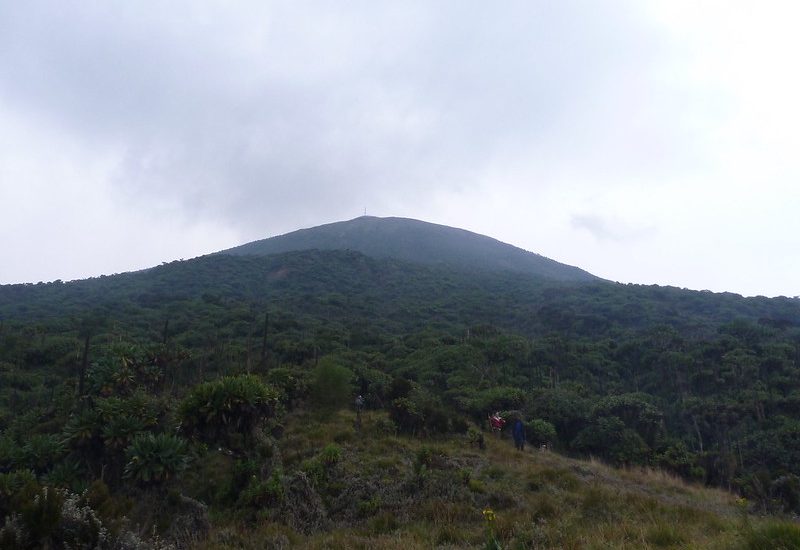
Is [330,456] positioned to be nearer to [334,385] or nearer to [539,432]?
[334,385]

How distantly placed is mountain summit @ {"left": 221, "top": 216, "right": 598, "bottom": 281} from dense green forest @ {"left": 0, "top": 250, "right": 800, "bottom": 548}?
35708 mm

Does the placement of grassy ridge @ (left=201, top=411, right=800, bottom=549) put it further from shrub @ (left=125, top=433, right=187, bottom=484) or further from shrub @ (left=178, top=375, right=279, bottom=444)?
shrub @ (left=125, top=433, right=187, bottom=484)

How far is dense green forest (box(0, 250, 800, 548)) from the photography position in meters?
11.8

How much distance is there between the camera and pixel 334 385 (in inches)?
778

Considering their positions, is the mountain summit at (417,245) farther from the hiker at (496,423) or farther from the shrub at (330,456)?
the shrub at (330,456)

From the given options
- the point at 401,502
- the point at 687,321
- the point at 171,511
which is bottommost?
the point at 171,511

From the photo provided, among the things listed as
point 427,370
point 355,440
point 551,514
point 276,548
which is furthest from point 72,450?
point 427,370

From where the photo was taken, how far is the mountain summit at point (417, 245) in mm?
93625

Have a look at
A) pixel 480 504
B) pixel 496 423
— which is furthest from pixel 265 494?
pixel 496 423

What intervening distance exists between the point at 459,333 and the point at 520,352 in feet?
21.7

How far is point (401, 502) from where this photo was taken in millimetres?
10047

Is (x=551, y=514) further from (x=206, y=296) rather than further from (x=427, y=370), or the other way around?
(x=206, y=296)

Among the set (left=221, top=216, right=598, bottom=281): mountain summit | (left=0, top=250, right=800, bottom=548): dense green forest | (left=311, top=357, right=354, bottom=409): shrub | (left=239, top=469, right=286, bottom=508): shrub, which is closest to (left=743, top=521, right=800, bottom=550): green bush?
(left=0, top=250, right=800, bottom=548): dense green forest

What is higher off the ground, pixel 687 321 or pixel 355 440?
pixel 687 321
